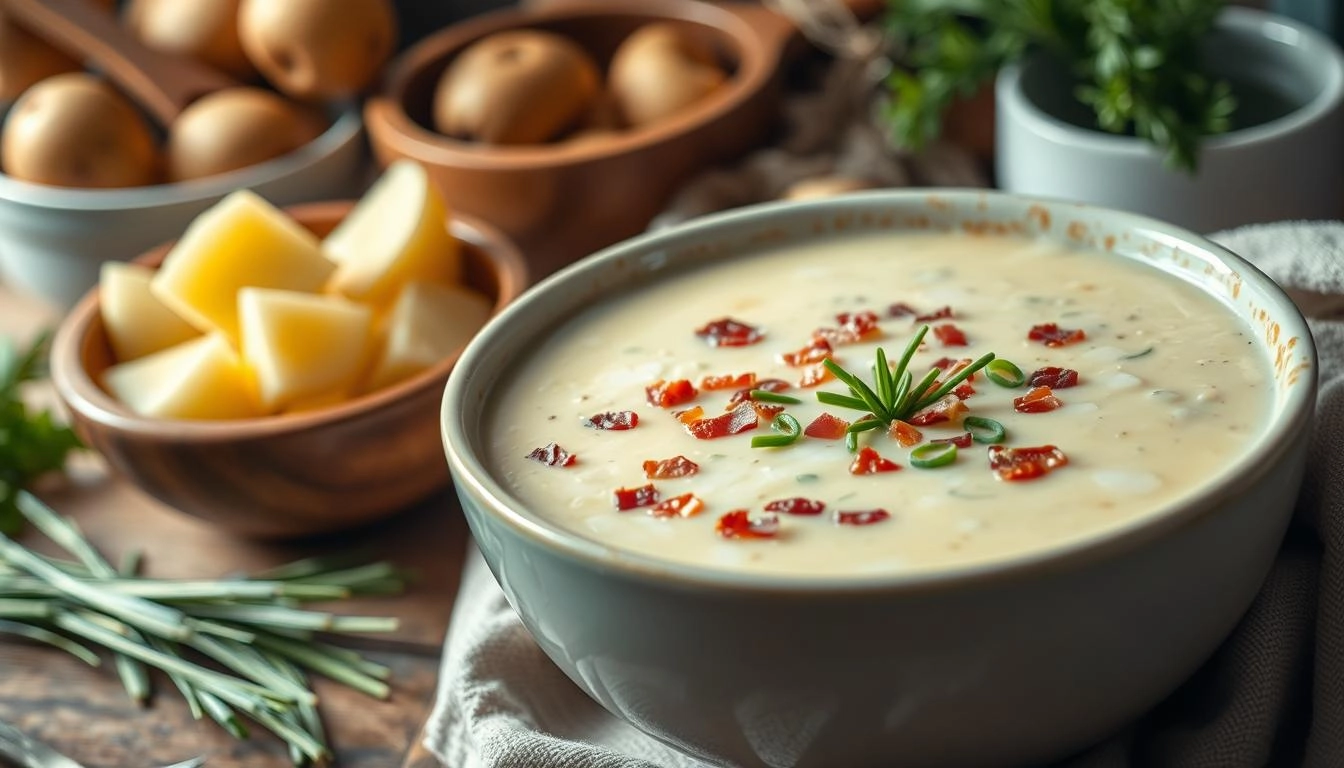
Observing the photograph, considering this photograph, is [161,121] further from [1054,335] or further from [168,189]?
[1054,335]

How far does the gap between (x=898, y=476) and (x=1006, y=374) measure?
15cm

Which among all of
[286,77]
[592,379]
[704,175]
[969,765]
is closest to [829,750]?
[969,765]

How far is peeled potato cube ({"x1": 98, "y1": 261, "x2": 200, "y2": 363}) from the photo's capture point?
1.62 metres

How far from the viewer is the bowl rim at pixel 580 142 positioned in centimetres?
184

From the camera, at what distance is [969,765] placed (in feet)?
3.00

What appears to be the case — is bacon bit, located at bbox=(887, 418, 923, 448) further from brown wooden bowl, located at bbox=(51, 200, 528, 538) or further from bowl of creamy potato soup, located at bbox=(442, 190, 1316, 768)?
brown wooden bowl, located at bbox=(51, 200, 528, 538)

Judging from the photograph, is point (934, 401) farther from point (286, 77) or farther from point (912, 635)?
point (286, 77)

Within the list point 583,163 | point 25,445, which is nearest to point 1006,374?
point 583,163

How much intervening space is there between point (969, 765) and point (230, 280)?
38.2 inches

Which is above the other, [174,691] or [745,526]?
[745,526]

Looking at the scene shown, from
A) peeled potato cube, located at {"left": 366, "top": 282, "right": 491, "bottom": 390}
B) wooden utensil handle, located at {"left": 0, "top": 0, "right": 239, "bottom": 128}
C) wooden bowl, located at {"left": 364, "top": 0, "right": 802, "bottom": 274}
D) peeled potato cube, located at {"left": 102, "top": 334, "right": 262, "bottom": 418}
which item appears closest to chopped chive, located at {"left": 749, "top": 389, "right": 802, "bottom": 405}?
peeled potato cube, located at {"left": 366, "top": 282, "right": 491, "bottom": 390}

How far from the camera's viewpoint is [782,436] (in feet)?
3.33

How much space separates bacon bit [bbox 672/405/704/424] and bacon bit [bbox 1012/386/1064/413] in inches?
8.8

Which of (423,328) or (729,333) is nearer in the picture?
(729,333)
